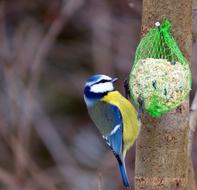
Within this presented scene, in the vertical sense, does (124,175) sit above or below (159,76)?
below

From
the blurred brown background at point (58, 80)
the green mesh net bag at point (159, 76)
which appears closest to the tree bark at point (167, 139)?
the green mesh net bag at point (159, 76)

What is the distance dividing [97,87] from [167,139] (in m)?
0.66

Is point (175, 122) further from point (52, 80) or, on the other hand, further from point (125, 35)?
point (52, 80)

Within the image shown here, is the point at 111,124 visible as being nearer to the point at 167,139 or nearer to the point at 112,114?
the point at 112,114

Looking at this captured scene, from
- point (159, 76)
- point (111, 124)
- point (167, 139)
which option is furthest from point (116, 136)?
point (167, 139)

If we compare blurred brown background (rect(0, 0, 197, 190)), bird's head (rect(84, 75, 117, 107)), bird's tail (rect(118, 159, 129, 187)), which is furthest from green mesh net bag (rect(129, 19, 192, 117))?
blurred brown background (rect(0, 0, 197, 190))

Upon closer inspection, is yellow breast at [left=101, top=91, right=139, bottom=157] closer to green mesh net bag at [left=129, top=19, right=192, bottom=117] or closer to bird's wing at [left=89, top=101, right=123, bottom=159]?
bird's wing at [left=89, top=101, right=123, bottom=159]

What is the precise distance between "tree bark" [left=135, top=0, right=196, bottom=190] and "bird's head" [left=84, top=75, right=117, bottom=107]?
50 cm

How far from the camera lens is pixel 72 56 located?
5000 millimetres

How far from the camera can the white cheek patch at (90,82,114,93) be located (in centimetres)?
246

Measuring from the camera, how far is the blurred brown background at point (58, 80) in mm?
4078

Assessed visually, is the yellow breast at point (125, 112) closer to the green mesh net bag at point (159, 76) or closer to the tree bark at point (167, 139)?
the green mesh net bag at point (159, 76)

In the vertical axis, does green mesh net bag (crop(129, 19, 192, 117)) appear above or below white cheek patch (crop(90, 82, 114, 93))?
above

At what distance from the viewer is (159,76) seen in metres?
2.06
